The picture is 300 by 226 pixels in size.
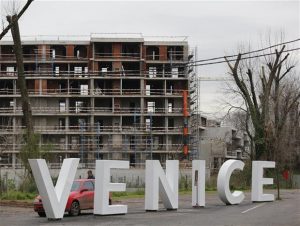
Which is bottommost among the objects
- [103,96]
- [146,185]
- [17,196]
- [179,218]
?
[17,196]

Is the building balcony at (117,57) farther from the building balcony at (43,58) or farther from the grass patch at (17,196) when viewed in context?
the grass patch at (17,196)

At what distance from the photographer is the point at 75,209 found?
24203 millimetres

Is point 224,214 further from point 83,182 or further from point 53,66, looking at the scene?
point 53,66

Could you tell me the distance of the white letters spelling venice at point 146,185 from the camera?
21719 millimetres

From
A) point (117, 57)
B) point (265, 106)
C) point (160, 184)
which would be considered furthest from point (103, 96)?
point (160, 184)

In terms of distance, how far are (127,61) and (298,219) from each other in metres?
75.0

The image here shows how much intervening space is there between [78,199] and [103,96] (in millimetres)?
68378

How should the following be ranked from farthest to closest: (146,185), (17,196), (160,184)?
(17,196), (160,184), (146,185)

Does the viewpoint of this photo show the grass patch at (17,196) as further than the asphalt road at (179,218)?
Yes

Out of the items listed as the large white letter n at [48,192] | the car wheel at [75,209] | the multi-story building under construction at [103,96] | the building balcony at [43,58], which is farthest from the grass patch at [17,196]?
the building balcony at [43,58]

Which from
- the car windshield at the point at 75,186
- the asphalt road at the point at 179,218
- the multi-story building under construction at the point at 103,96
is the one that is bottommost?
the asphalt road at the point at 179,218

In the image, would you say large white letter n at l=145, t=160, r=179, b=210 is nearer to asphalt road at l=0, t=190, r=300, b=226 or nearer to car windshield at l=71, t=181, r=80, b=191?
asphalt road at l=0, t=190, r=300, b=226

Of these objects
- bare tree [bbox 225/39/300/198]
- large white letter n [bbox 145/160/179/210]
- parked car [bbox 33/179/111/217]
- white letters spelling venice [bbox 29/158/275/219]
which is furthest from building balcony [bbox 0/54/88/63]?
parked car [bbox 33/179/111/217]

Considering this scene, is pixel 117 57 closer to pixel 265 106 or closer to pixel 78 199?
pixel 265 106
